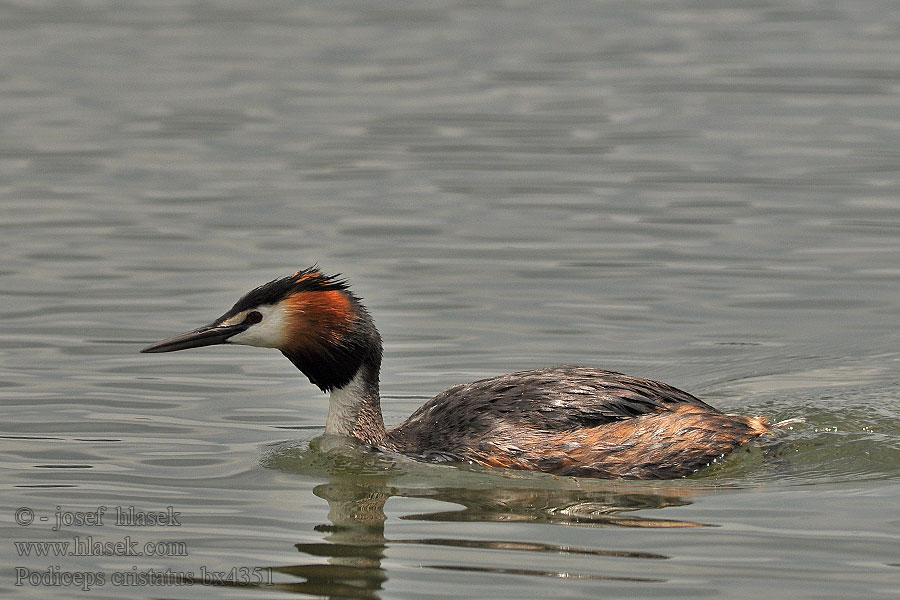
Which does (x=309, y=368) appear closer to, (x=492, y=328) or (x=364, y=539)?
(x=364, y=539)

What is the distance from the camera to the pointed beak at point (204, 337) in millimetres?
9828

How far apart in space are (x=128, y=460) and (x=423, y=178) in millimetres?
7816

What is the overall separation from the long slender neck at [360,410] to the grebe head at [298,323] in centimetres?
19

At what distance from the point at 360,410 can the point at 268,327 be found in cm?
73

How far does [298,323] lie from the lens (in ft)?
32.2

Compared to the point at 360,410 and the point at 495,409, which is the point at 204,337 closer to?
the point at 360,410

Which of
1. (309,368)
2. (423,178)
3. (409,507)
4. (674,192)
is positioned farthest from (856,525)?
(423,178)

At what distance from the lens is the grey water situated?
831cm

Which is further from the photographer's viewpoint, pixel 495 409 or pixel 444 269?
pixel 444 269

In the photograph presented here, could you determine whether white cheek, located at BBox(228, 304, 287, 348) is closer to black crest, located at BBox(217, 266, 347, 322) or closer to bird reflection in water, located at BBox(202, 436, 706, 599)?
black crest, located at BBox(217, 266, 347, 322)

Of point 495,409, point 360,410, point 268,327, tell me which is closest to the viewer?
point 495,409

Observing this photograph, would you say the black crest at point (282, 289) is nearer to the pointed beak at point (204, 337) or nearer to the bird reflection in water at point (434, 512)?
the pointed beak at point (204, 337)

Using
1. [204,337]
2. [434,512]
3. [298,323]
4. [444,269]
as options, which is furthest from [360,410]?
[444,269]

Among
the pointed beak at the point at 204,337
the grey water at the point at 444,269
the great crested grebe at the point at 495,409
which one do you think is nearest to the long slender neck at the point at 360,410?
the great crested grebe at the point at 495,409
